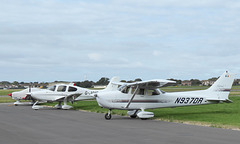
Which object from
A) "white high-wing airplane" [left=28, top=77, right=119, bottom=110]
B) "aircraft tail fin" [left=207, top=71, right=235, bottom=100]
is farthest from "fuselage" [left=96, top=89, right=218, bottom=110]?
"white high-wing airplane" [left=28, top=77, right=119, bottom=110]

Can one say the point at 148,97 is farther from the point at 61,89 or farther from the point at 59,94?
the point at 61,89

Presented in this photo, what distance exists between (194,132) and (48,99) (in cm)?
1649

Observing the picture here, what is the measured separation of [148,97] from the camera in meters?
17.6

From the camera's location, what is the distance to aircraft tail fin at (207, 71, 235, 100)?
61.9 feet

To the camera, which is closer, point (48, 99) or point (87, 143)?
point (87, 143)

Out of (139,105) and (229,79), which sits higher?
(229,79)

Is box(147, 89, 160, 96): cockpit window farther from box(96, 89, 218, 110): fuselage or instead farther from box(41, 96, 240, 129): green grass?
box(41, 96, 240, 129): green grass

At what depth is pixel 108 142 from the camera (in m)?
9.33

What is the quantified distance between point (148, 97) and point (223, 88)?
489 centimetres

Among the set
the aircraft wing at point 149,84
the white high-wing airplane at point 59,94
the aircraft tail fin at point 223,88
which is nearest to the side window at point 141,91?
the aircraft wing at point 149,84

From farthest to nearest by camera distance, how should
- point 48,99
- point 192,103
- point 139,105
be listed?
1. point 48,99
2. point 192,103
3. point 139,105

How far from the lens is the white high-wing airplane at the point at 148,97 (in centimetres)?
1695

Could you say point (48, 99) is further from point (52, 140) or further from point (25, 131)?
point (52, 140)

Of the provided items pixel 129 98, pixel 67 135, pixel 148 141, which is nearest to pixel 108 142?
pixel 148 141
